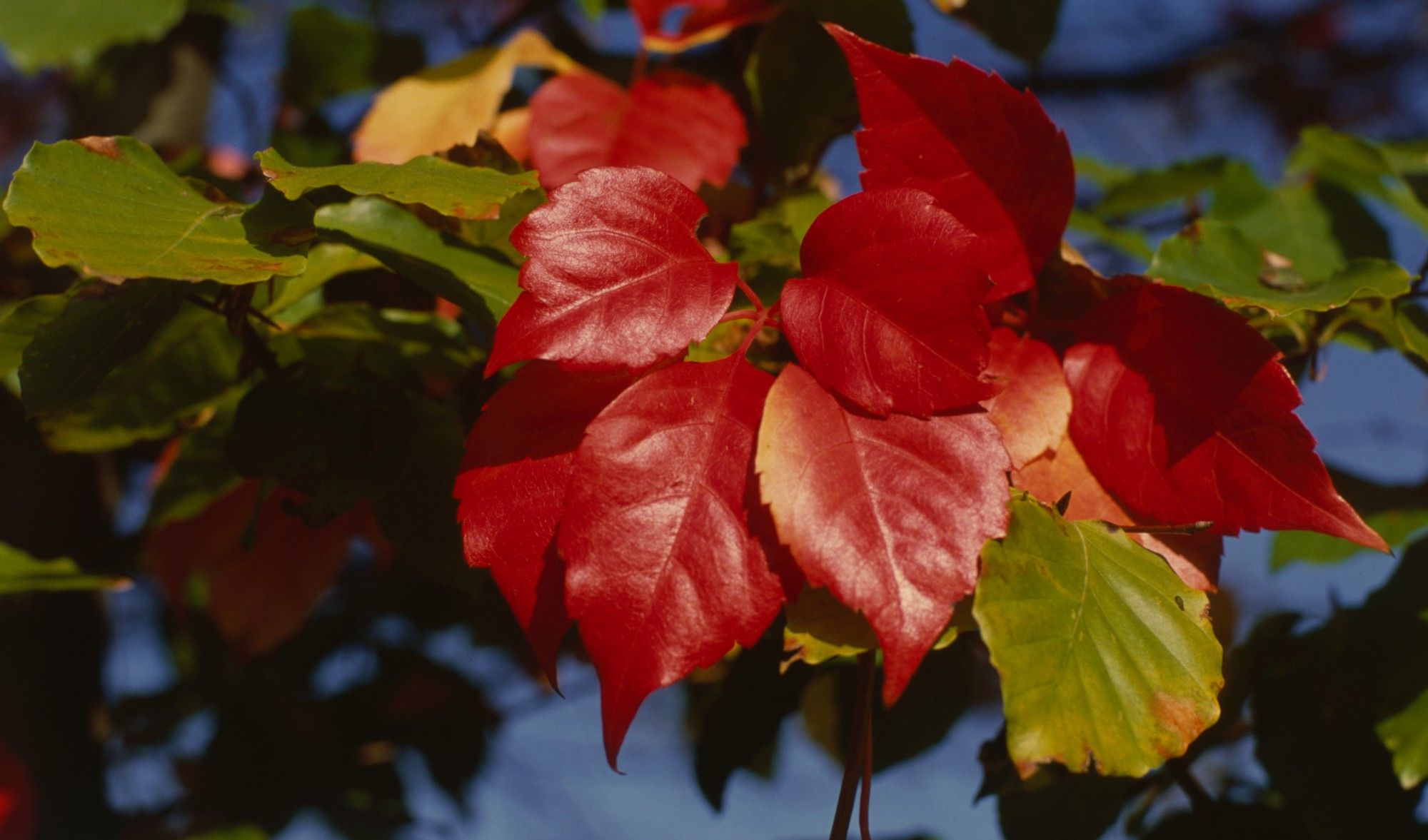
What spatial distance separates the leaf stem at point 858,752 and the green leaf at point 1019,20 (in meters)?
0.50

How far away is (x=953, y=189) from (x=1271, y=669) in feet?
1.25

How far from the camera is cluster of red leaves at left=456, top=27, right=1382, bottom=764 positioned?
13.5 inches

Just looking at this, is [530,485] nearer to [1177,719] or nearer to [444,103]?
[1177,719]

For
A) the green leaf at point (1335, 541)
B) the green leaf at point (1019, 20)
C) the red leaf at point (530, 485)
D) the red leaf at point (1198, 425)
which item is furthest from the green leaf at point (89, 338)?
the green leaf at point (1335, 541)

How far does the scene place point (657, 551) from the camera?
0.35 metres

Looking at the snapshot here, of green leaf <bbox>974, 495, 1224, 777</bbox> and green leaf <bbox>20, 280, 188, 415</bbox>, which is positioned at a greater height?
green leaf <bbox>20, 280, 188, 415</bbox>

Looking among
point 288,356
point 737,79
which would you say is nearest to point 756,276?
point 288,356

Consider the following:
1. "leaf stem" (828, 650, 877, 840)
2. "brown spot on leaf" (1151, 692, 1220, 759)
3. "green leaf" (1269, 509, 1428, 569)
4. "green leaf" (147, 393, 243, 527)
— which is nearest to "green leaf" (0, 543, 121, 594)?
"green leaf" (147, 393, 243, 527)

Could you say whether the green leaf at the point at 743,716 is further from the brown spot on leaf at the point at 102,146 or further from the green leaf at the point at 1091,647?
the brown spot on leaf at the point at 102,146

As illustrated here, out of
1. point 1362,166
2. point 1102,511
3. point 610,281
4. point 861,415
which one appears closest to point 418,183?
point 610,281

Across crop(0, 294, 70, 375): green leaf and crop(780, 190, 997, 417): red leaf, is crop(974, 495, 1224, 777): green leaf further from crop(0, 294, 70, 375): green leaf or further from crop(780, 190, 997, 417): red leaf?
crop(0, 294, 70, 375): green leaf

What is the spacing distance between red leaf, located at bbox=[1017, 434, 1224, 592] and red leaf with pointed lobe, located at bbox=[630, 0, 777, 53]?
38 cm

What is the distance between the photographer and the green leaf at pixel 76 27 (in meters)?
0.89

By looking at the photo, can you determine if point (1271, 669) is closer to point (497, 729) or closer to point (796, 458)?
point (796, 458)
